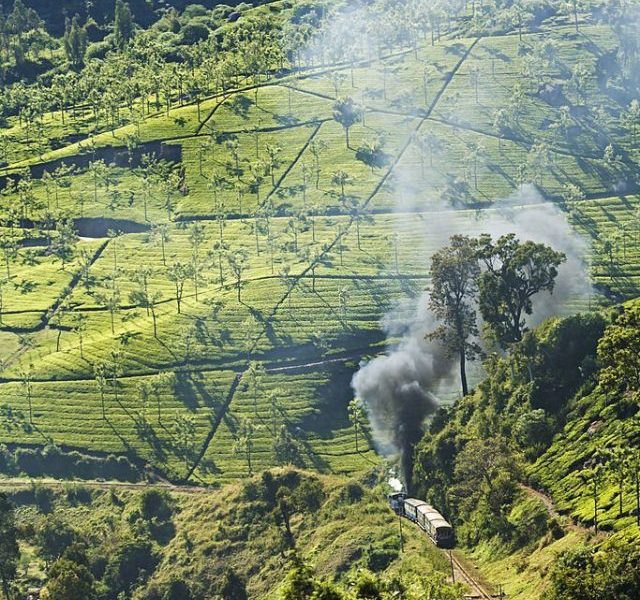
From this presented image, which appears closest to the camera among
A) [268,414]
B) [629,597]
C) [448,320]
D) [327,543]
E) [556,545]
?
[629,597]

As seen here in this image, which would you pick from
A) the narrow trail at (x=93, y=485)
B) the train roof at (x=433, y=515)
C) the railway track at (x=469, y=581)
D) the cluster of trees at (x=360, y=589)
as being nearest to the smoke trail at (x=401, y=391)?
the narrow trail at (x=93, y=485)

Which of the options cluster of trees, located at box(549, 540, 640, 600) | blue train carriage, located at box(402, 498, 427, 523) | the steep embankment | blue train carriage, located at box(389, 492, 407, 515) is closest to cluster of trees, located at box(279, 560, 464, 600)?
cluster of trees, located at box(549, 540, 640, 600)

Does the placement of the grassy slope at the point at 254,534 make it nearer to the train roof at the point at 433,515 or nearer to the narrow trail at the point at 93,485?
the train roof at the point at 433,515

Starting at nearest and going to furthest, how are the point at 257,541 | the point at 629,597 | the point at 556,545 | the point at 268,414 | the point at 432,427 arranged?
the point at 629,597
the point at 556,545
the point at 257,541
the point at 432,427
the point at 268,414

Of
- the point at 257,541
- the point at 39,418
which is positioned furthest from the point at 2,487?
the point at 257,541

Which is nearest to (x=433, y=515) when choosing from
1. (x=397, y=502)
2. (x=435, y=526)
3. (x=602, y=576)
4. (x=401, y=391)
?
(x=435, y=526)

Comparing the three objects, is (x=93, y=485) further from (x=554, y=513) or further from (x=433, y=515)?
(x=554, y=513)

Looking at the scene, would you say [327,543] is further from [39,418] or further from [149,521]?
[39,418]

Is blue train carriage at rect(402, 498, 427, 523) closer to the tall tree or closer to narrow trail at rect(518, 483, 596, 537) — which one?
narrow trail at rect(518, 483, 596, 537)
